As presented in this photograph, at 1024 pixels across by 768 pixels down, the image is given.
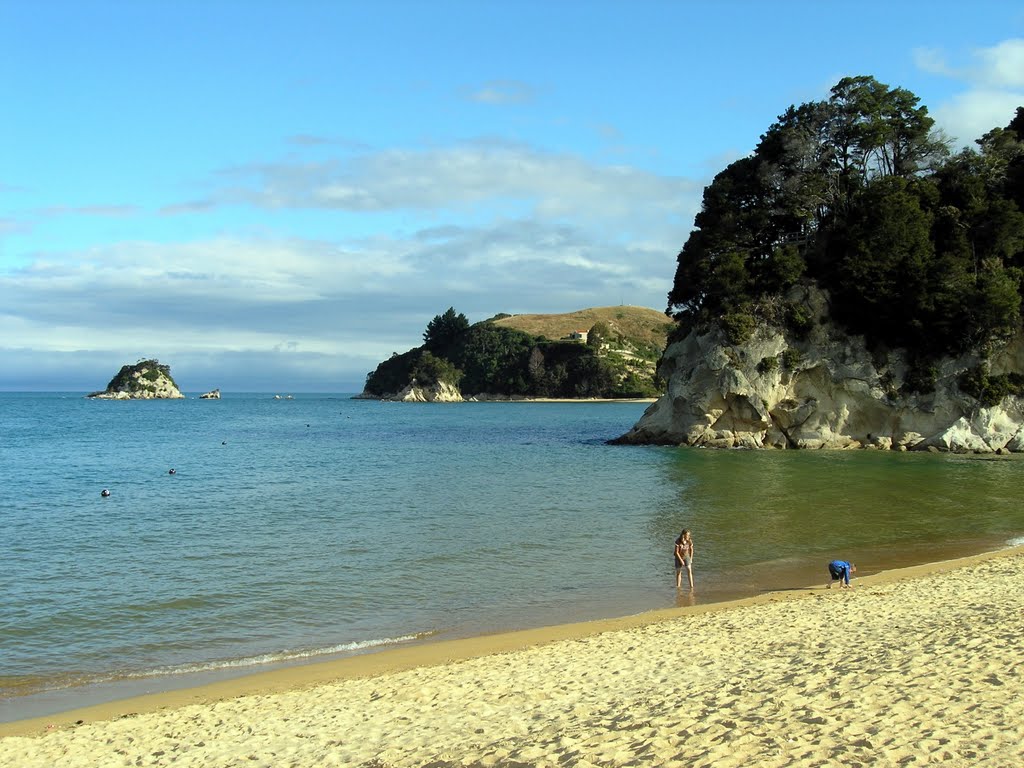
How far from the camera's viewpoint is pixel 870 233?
50.9 meters

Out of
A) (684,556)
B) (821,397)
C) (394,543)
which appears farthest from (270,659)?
(821,397)

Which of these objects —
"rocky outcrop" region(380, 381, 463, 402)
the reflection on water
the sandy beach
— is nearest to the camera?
the sandy beach

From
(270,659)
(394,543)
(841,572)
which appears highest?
(841,572)

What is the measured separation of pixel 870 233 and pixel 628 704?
48767 mm

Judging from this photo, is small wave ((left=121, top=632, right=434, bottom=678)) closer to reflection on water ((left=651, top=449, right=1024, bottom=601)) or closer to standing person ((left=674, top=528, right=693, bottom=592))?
standing person ((left=674, top=528, right=693, bottom=592))

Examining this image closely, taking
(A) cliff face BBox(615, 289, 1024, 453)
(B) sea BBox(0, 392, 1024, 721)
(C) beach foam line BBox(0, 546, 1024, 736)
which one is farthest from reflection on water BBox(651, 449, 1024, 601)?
(A) cliff face BBox(615, 289, 1024, 453)

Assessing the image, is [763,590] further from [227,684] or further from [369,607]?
[227,684]

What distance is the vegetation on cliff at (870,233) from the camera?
49.4m

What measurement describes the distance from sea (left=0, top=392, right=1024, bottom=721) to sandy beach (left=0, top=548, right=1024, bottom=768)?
181cm

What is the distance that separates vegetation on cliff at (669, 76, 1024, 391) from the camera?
49406 mm

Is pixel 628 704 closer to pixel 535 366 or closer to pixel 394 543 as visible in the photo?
pixel 394 543

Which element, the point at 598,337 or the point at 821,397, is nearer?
the point at 821,397

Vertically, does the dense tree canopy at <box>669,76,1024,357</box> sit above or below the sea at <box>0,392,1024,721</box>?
above

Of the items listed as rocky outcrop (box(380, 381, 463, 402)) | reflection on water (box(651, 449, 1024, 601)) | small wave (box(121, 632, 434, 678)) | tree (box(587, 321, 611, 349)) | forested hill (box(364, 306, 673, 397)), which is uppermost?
tree (box(587, 321, 611, 349))
